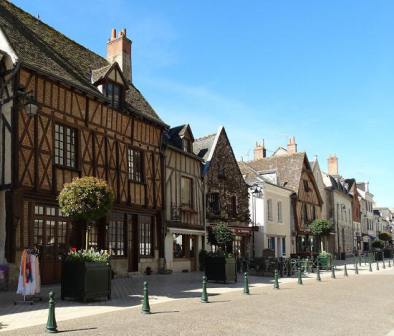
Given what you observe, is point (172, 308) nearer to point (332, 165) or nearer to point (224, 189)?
point (224, 189)

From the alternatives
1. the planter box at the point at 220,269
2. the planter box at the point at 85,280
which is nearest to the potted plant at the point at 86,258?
the planter box at the point at 85,280

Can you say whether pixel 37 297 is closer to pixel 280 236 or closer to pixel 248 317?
pixel 248 317

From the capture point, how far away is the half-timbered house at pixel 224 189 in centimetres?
2645

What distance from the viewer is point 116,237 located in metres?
Answer: 19.3

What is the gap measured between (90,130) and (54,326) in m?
10.7

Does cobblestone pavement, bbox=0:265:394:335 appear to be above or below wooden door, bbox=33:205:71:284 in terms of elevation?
below

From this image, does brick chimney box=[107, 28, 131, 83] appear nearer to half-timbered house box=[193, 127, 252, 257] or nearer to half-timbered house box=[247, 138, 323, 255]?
half-timbered house box=[193, 127, 252, 257]

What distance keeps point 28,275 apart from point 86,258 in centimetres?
133

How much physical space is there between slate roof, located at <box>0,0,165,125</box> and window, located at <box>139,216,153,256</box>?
4202 millimetres

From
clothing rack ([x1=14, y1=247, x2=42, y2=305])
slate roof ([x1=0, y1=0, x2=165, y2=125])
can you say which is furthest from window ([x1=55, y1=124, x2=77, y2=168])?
clothing rack ([x1=14, y1=247, x2=42, y2=305])

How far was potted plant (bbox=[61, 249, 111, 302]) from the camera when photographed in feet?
38.0

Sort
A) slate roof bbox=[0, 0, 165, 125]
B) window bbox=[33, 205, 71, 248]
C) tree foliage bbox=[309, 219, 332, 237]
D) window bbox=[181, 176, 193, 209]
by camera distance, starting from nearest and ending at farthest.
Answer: window bbox=[33, 205, 71, 248] < slate roof bbox=[0, 0, 165, 125] < window bbox=[181, 176, 193, 209] < tree foliage bbox=[309, 219, 332, 237]

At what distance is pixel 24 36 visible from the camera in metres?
17.1

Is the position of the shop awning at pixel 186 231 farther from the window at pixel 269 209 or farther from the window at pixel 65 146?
the window at pixel 269 209
